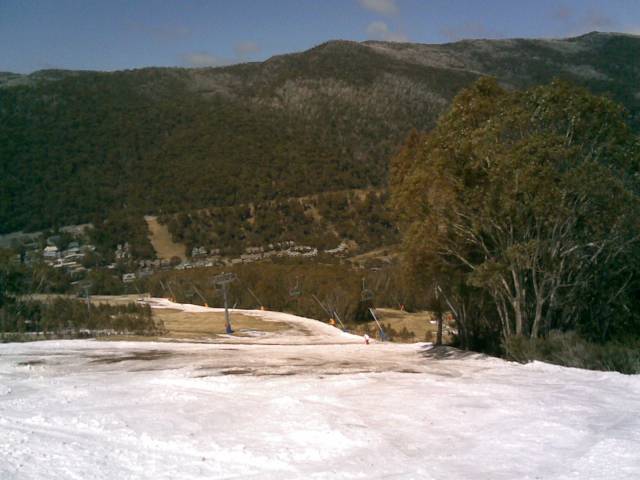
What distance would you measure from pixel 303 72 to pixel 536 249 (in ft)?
424

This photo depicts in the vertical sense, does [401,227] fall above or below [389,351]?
above

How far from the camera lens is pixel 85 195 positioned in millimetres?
90562

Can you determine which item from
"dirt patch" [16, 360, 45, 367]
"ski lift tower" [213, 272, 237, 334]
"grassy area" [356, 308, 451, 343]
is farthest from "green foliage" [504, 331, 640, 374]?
"grassy area" [356, 308, 451, 343]

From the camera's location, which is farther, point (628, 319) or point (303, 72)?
point (303, 72)

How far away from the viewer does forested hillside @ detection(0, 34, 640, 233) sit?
93.1 metres

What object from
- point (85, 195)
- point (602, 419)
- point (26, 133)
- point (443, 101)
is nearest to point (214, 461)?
point (602, 419)

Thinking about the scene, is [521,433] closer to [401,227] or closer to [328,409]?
[328,409]

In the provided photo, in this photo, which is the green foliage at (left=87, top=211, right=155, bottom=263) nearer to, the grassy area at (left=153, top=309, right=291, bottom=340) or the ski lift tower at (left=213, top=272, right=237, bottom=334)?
the ski lift tower at (left=213, top=272, right=237, bottom=334)

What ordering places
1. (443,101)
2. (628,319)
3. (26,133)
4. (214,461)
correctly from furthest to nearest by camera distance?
(443,101), (26,133), (628,319), (214,461)

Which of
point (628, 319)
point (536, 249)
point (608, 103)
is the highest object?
point (608, 103)

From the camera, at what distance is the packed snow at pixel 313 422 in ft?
23.0

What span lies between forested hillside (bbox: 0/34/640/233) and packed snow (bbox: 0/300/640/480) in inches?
2632

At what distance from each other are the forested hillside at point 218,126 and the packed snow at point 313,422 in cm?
6685

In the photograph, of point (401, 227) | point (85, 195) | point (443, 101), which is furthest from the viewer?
point (443, 101)
